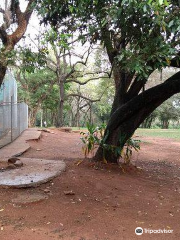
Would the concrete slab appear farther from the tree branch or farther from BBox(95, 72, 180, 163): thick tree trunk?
the tree branch

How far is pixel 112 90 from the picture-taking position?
30094 mm

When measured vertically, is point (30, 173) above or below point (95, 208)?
above

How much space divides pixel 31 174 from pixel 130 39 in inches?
132

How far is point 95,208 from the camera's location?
15.3 ft

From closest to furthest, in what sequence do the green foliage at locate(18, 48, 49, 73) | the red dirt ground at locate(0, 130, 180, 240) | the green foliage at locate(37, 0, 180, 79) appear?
the green foliage at locate(37, 0, 180, 79) → the red dirt ground at locate(0, 130, 180, 240) → the green foliage at locate(18, 48, 49, 73)

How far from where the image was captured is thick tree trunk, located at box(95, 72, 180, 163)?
6.41 metres

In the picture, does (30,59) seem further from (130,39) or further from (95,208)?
(95,208)

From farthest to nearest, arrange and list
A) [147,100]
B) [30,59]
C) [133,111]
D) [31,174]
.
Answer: [133,111], [147,100], [31,174], [30,59]

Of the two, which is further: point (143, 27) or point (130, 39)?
point (130, 39)

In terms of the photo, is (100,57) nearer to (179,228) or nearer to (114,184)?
(114,184)

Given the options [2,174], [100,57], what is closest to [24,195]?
[2,174]

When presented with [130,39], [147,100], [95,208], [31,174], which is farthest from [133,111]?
[95,208]

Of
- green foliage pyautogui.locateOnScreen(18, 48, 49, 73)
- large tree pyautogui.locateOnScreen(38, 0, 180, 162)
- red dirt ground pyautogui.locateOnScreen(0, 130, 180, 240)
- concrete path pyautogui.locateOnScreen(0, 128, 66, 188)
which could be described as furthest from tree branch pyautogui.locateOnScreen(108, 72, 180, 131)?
green foliage pyautogui.locateOnScreen(18, 48, 49, 73)

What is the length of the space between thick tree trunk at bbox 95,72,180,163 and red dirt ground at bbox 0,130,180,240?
0.69 meters
